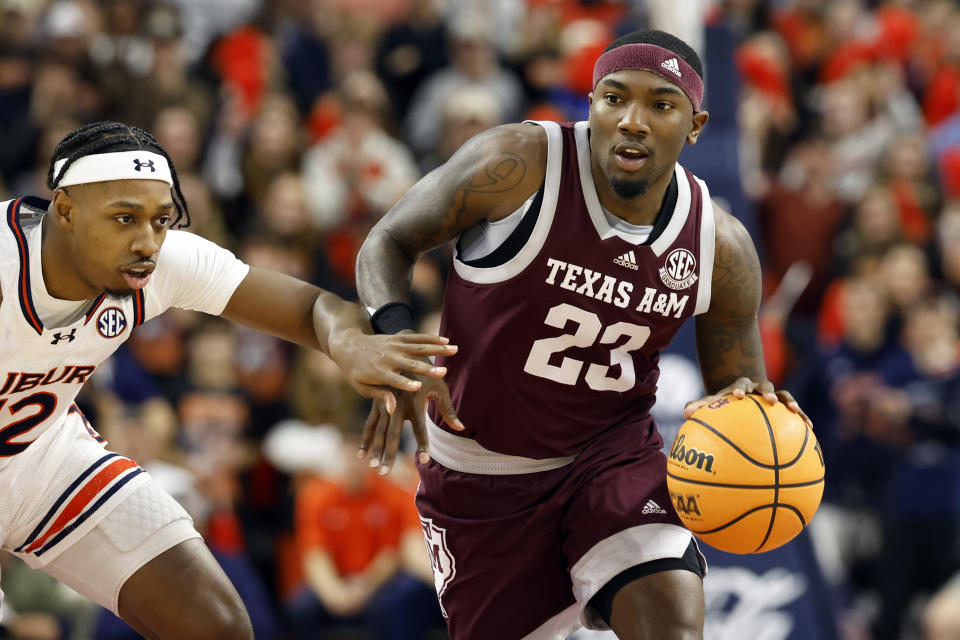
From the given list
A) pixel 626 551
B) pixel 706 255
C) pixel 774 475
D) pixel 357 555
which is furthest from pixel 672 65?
pixel 357 555

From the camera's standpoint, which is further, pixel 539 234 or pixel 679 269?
pixel 679 269

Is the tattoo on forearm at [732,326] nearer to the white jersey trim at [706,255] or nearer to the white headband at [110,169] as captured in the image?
the white jersey trim at [706,255]

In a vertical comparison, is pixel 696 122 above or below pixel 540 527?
above

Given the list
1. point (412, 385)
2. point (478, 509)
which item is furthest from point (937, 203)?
point (412, 385)

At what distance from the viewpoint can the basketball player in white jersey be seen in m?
3.93

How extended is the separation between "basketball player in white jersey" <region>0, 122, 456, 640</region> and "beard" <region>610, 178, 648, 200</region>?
36.3 inches

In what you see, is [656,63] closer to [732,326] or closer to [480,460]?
[732,326]

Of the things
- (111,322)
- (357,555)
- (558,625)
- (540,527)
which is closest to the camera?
(111,322)

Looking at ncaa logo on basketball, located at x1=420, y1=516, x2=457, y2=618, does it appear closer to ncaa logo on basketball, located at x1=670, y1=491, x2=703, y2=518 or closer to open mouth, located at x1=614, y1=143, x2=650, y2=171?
ncaa logo on basketball, located at x1=670, y1=491, x2=703, y2=518

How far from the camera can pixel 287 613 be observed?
784cm

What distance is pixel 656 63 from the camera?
4250 millimetres

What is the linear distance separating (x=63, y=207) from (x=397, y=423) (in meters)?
1.24

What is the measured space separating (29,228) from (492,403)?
1.62 meters

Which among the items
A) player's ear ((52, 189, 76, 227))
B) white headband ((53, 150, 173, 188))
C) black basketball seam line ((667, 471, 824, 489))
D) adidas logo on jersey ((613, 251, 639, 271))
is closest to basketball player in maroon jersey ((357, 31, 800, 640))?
adidas logo on jersey ((613, 251, 639, 271))
